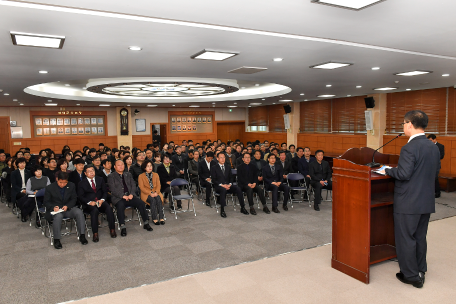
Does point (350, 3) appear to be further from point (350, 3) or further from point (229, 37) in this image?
point (229, 37)

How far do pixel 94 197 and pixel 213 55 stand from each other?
11.2 ft

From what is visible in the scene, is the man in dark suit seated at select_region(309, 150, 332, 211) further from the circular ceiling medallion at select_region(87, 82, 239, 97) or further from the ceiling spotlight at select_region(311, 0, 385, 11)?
the ceiling spotlight at select_region(311, 0, 385, 11)

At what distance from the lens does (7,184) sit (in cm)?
812

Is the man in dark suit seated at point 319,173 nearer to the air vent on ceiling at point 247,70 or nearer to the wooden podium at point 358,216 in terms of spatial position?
the air vent on ceiling at point 247,70

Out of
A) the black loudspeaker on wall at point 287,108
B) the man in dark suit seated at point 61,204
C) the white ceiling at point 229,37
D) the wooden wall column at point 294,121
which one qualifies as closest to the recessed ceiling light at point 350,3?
the white ceiling at point 229,37

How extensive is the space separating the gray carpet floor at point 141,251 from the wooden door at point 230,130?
14.7 m

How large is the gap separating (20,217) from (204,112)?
14.4 metres

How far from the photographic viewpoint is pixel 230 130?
22000 mm

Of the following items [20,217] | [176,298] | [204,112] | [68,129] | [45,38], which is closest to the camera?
[176,298]

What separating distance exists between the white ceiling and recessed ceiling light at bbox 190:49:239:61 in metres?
0.14

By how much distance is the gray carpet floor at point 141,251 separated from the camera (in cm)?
403

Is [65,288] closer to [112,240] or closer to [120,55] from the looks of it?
[112,240]

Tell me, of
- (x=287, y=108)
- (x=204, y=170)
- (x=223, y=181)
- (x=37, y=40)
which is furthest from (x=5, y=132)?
(x=37, y=40)

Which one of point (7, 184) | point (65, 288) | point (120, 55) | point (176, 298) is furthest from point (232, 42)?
point (7, 184)
